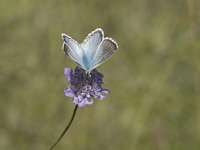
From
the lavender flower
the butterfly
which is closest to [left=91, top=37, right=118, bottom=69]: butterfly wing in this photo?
the butterfly

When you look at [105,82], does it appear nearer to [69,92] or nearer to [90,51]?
[69,92]

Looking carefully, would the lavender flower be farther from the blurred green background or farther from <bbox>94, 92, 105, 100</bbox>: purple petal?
the blurred green background

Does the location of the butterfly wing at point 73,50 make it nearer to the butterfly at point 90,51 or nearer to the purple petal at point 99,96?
the butterfly at point 90,51

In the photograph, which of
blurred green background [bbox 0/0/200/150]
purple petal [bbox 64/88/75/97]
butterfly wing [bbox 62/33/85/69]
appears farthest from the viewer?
blurred green background [bbox 0/0/200/150]

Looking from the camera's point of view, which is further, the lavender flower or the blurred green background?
the blurred green background

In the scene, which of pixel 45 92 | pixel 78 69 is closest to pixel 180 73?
pixel 45 92

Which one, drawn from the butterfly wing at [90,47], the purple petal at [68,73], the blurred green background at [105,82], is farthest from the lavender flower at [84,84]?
the blurred green background at [105,82]

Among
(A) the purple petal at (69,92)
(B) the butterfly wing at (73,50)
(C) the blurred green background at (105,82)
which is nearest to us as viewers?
(B) the butterfly wing at (73,50)

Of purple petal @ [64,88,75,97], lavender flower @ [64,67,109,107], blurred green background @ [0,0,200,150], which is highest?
blurred green background @ [0,0,200,150]
